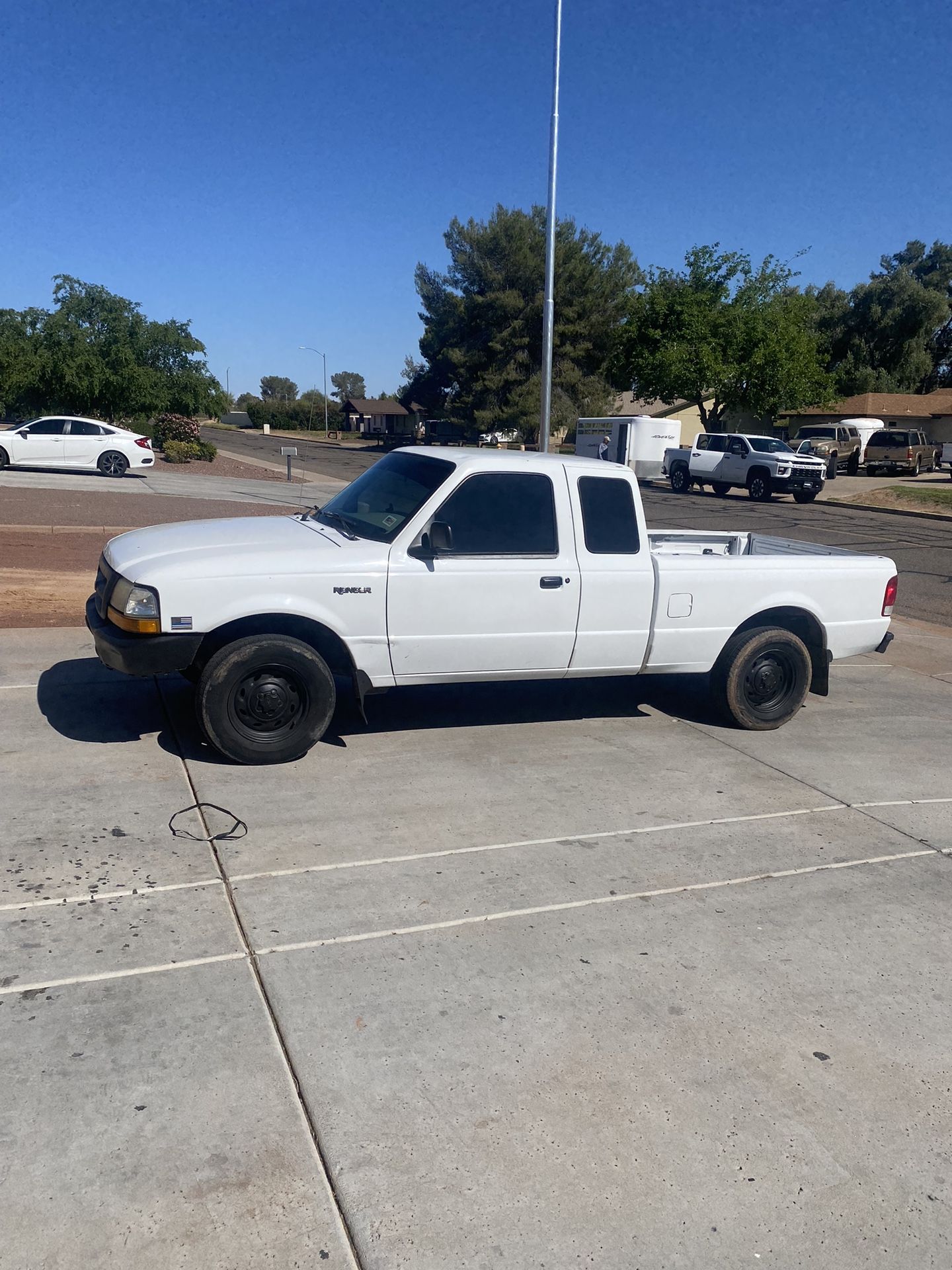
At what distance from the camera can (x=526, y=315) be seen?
57688 millimetres

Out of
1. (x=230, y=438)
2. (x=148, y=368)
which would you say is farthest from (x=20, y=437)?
(x=230, y=438)

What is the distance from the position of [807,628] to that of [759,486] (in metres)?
25.2

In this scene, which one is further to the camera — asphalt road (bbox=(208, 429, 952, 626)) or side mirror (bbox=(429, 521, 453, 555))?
asphalt road (bbox=(208, 429, 952, 626))

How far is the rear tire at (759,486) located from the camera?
1235 inches

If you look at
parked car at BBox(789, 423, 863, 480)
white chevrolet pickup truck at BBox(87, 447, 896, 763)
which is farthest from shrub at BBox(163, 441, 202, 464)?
white chevrolet pickup truck at BBox(87, 447, 896, 763)

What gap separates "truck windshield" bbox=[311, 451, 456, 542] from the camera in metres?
6.45

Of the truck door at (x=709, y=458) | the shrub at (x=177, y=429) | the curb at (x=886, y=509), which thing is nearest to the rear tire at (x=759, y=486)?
the truck door at (x=709, y=458)

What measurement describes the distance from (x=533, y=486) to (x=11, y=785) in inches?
137

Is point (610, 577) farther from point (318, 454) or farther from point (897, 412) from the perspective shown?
point (897, 412)

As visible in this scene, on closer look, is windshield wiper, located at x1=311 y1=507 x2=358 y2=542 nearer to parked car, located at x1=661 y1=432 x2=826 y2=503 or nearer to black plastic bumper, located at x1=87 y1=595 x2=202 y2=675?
black plastic bumper, located at x1=87 y1=595 x2=202 y2=675

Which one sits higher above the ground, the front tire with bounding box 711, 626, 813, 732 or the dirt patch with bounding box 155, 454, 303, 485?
the dirt patch with bounding box 155, 454, 303, 485

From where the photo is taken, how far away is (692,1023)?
3795mm

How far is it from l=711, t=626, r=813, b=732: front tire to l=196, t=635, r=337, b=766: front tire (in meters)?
2.82

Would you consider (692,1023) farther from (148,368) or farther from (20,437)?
(148,368)
